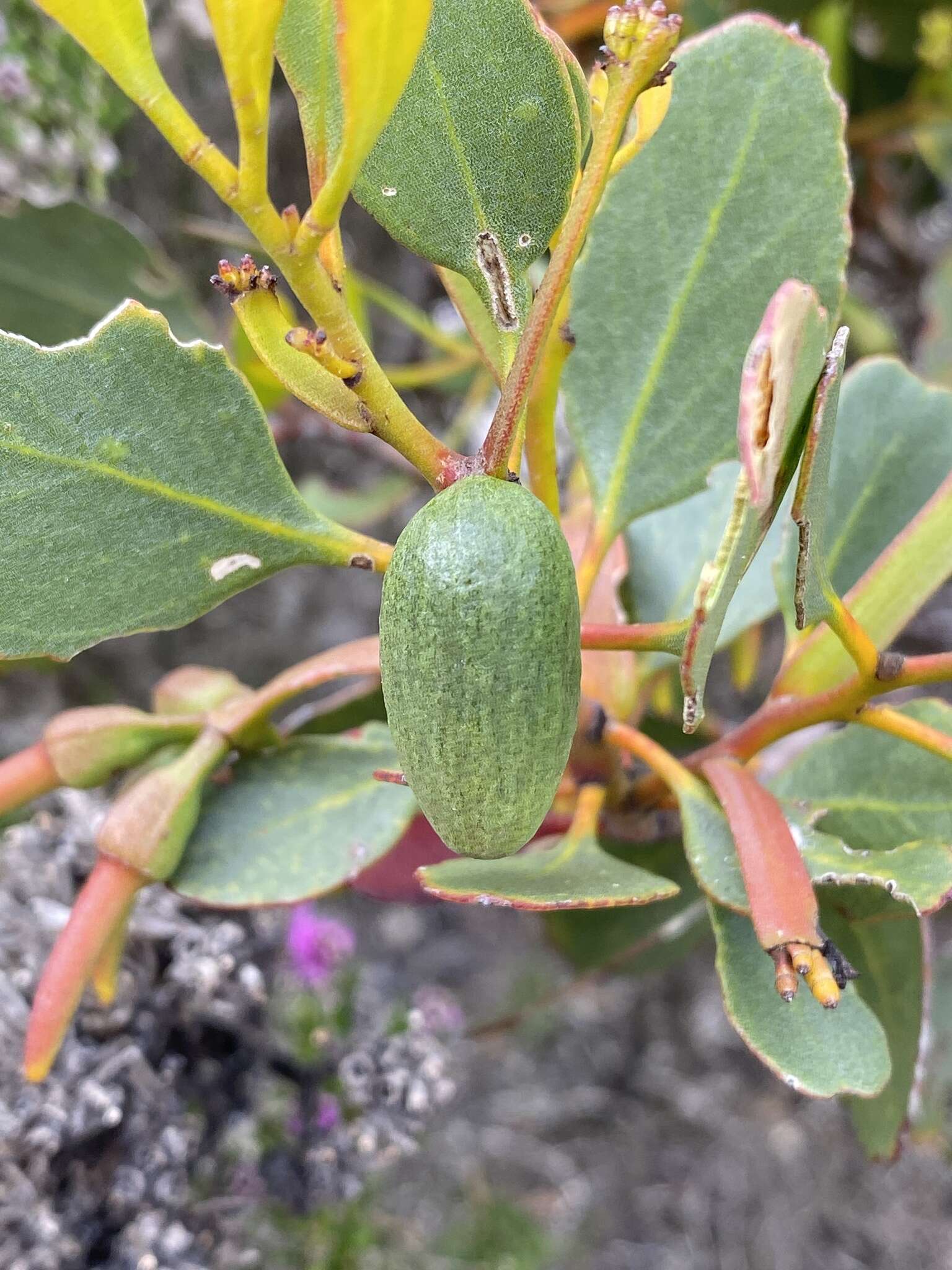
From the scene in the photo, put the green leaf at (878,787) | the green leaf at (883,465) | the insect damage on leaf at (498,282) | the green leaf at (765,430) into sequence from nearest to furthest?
the green leaf at (765,430) < the insect damage on leaf at (498,282) < the green leaf at (878,787) < the green leaf at (883,465)

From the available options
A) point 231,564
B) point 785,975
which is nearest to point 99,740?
point 231,564

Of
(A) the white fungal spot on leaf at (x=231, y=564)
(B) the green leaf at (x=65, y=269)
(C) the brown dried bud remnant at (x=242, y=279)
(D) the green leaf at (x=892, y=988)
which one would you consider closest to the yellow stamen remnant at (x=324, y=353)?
(C) the brown dried bud remnant at (x=242, y=279)

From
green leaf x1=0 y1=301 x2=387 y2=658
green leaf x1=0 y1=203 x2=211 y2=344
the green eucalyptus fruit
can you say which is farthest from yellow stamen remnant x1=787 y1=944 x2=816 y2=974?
green leaf x1=0 y1=203 x2=211 y2=344

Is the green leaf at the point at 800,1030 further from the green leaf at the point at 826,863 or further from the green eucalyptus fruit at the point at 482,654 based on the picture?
the green eucalyptus fruit at the point at 482,654

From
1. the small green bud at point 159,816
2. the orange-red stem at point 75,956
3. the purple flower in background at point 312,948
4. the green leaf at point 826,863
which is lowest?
the purple flower in background at point 312,948

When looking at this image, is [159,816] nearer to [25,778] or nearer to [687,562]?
[25,778]

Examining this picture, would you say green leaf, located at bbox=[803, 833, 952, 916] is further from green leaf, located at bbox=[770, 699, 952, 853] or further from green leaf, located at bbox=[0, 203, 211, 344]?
green leaf, located at bbox=[0, 203, 211, 344]

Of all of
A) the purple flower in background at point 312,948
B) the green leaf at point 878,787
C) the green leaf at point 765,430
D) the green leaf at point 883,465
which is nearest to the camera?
the green leaf at point 765,430
